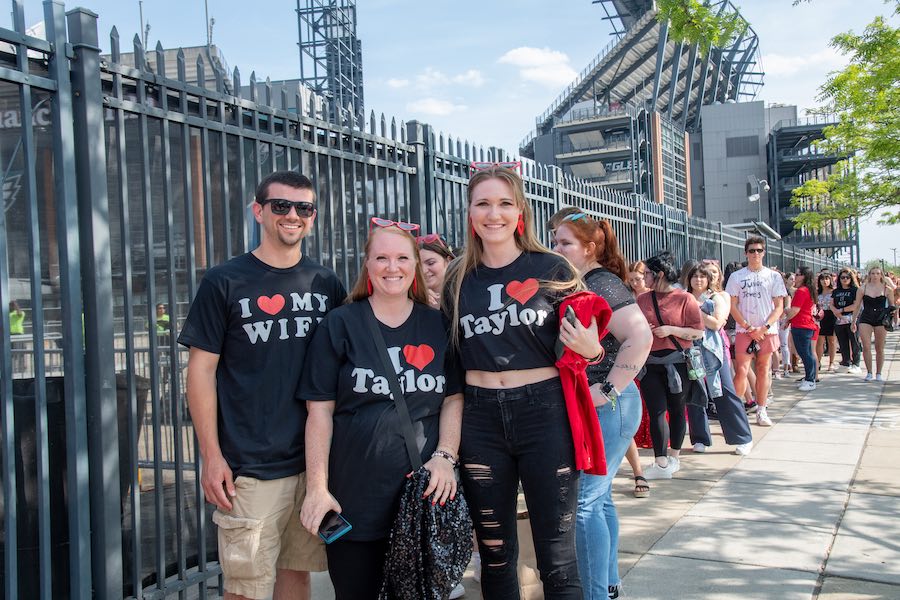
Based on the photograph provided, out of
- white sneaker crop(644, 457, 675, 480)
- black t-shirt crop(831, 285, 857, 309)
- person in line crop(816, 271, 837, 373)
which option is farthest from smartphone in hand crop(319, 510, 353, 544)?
person in line crop(816, 271, 837, 373)

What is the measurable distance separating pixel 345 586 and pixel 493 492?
2.11ft

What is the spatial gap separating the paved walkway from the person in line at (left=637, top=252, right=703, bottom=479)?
32 centimetres

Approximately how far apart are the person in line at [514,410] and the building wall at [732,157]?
71775mm

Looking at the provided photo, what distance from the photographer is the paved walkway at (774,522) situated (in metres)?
4.13

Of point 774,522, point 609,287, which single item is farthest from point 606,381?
point 774,522

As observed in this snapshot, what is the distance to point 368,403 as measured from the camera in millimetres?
2771

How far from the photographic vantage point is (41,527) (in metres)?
3.19

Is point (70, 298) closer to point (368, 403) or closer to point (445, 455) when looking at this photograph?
point (368, 403)

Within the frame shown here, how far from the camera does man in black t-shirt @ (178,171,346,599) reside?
→ 2867 mm

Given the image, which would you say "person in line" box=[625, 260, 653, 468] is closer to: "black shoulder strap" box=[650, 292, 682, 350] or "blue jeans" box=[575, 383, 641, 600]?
"black shoulder strap" box=[650, 292, 682, 350]

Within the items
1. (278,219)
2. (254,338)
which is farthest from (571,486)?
(278,219)

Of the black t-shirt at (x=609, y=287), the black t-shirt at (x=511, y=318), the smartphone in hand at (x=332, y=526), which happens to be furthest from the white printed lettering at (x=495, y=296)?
the smartphone in hand at (x=332, y=526)

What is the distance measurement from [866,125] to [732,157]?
57.4 meters

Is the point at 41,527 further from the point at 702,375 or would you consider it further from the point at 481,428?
the point at 702,375
